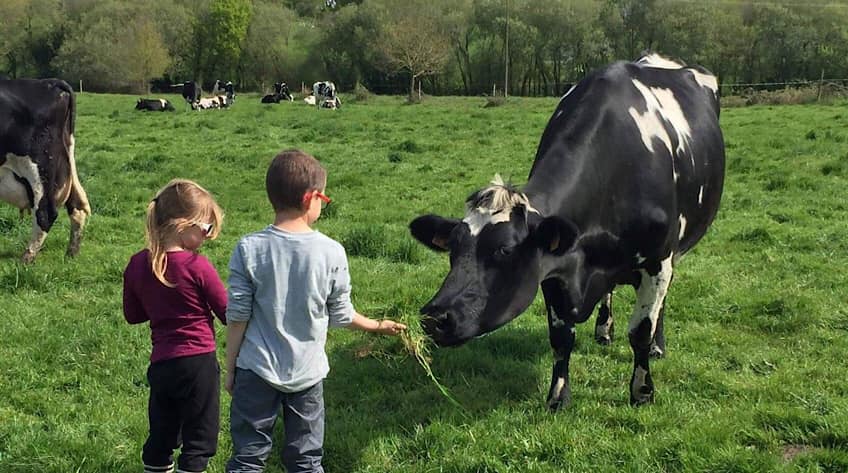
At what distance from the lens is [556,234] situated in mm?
4113

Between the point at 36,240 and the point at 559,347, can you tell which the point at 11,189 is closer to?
the point at 36,240

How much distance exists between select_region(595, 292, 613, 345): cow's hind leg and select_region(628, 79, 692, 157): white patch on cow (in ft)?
4.69

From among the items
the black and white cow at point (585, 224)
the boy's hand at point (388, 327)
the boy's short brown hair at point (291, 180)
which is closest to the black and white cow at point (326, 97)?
the black and white cow at point (585, 224)

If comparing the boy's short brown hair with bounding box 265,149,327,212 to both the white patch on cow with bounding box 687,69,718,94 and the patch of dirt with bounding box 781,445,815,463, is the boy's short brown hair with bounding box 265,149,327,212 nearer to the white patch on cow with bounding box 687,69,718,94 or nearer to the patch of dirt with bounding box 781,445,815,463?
the patch of dirt with bounding box 781,445,815,463

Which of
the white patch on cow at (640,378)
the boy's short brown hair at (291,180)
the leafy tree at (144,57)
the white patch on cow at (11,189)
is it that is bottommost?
the white patch on cow at (640,378)

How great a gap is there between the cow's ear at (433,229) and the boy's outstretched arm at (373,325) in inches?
32.3

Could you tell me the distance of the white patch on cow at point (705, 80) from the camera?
7047mm

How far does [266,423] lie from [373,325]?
2.17ft

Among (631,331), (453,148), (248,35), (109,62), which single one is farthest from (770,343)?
(248,35)

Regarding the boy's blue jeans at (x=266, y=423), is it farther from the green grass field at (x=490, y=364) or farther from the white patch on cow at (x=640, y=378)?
the white patch on cow at (x=640, y=378)

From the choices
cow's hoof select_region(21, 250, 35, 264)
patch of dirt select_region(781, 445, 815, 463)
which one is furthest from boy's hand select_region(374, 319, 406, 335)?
cow's hoof select_region(21, 250, 35, 264)

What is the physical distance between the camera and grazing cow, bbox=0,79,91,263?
8.31 metres

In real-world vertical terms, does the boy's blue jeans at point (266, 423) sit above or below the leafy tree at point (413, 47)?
below

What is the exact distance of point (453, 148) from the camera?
17.6 m
